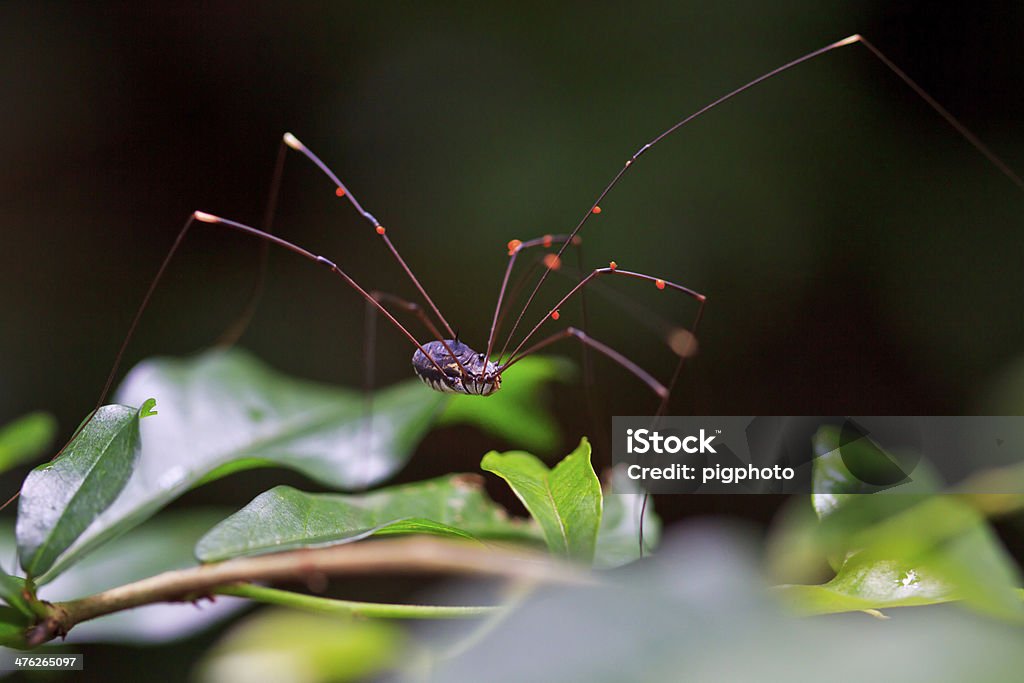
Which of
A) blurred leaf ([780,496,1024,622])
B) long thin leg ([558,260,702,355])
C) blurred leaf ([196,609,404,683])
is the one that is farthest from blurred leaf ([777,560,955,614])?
long thin leg ([558,260,702,355])

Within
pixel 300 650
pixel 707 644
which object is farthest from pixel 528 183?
pixel 707 644

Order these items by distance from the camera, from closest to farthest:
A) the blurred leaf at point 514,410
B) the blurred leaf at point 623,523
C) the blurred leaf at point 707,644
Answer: the blurred leaf at point 707,644, the blurred leaf at point 623,523, the blurred leaf at point 514,410

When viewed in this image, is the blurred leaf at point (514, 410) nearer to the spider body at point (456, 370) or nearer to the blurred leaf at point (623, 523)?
the spider body at point (456, 370)

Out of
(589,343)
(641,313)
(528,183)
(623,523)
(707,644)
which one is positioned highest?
(528,183)

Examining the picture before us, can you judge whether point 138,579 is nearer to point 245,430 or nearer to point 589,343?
point 245,430

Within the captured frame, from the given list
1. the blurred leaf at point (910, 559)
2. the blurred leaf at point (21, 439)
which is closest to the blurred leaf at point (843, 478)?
the blurred leaf at point (910, 559)

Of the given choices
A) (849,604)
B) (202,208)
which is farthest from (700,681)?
(202,208)

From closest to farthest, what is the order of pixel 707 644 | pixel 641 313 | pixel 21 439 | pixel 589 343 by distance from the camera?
pixel 707 644, pixel 21 439, pixel 589 343, pixel 641 313
